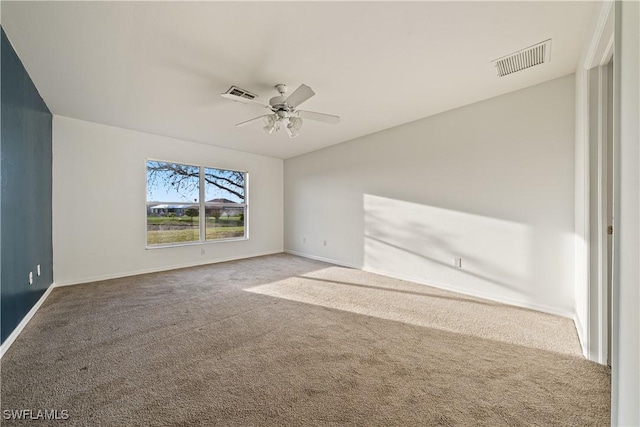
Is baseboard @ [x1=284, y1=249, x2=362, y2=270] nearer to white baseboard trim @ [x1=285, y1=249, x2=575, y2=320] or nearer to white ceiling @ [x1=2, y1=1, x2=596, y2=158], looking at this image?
white baseboard trim @ [x1=285, y1=249, x2=575, y2=320]

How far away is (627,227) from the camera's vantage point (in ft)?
3.33

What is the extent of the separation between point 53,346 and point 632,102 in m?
3.90

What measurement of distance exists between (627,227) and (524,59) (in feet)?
7.39

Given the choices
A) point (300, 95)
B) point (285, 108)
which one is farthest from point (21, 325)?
point (300, 95)

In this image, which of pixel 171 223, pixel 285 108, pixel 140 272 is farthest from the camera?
pixel 171 223

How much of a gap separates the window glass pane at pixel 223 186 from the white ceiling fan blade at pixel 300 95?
3.26 metres

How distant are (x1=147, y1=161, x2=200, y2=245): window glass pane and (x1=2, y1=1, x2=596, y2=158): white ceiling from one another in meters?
1.39

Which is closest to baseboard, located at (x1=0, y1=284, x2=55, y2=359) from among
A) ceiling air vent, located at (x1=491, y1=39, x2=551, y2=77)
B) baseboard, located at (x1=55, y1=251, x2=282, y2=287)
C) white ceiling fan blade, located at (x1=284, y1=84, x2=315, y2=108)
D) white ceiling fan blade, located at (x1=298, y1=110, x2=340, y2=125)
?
baseboard, located at (x1=55, y1=251, x2=282, y2=287)

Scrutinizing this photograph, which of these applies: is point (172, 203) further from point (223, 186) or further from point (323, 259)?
point (323, 259)

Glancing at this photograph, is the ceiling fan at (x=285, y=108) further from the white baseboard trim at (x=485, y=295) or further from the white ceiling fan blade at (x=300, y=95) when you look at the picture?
the white baseboard trim at (x=485, y=295)

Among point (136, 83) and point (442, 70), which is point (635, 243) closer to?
point (442, 70)

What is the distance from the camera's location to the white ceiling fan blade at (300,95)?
2.41 meters

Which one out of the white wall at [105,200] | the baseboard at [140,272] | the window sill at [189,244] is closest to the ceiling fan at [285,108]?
the white wall at [105,200]

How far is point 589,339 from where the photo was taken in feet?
6.54
